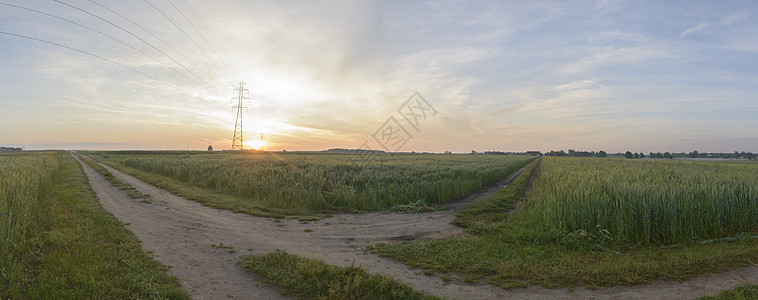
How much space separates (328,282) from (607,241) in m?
7.61

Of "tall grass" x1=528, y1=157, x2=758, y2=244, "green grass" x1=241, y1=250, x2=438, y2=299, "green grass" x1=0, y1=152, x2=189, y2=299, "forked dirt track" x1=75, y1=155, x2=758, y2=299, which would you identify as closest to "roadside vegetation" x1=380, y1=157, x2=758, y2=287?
"tall grass" x1=528, y1=157, x2=758, y2=244

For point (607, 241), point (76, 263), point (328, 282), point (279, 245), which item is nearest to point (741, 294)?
point (607, 241)

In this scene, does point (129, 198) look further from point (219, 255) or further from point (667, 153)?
point (667, 153)

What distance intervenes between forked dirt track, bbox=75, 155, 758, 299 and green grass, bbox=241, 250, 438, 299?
10.4 inches

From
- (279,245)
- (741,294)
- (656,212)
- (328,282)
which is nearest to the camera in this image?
(741,294)

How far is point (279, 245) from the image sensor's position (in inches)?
326

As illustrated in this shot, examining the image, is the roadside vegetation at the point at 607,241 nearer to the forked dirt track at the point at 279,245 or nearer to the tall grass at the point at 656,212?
the tall grass at the point at 656,212

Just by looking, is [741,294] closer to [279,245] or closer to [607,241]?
[607,241]

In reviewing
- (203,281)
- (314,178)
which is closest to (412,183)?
(314,178)

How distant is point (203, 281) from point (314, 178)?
38.0 feet

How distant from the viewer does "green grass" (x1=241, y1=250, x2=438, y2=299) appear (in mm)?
5293

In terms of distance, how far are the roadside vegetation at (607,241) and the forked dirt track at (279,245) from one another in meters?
0.38

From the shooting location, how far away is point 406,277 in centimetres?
628

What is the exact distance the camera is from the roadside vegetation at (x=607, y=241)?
21.2ft
